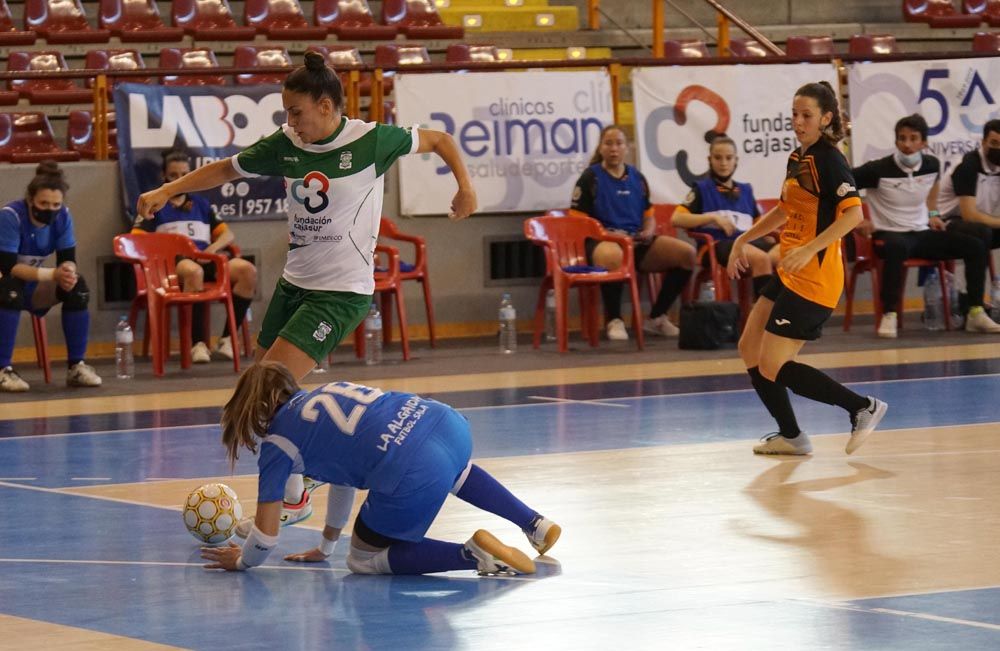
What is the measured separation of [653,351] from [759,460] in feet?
18.0

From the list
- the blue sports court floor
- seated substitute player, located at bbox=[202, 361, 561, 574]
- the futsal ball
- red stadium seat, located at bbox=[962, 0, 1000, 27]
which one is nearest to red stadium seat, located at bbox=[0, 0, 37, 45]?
the blue sports court floor

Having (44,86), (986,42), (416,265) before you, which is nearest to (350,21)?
(44,86)

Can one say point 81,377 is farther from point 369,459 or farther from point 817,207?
point 369,459

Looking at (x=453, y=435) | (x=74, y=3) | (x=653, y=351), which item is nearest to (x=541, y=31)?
(x=74, y=3)

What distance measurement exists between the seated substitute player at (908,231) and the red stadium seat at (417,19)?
6.09m

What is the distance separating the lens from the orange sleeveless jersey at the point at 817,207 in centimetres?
873

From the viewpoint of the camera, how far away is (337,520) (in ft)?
21.9

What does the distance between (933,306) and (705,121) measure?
259cm

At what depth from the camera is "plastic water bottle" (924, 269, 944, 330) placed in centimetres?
1563

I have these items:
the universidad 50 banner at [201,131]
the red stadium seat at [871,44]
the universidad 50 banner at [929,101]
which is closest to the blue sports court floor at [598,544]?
the universidad 50 banner at [201,131]

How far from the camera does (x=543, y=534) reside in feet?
21.7

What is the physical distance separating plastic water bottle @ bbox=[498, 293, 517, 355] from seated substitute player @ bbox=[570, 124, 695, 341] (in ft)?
2.63

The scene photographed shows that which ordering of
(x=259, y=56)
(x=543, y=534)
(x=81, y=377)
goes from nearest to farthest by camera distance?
1. (x=543, y=534)
2. (x=81, y=377)
3. (x=259, y=56)

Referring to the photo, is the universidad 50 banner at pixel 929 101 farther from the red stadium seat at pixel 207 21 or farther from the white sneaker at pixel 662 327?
the red stadium seat at pixel 207 21
